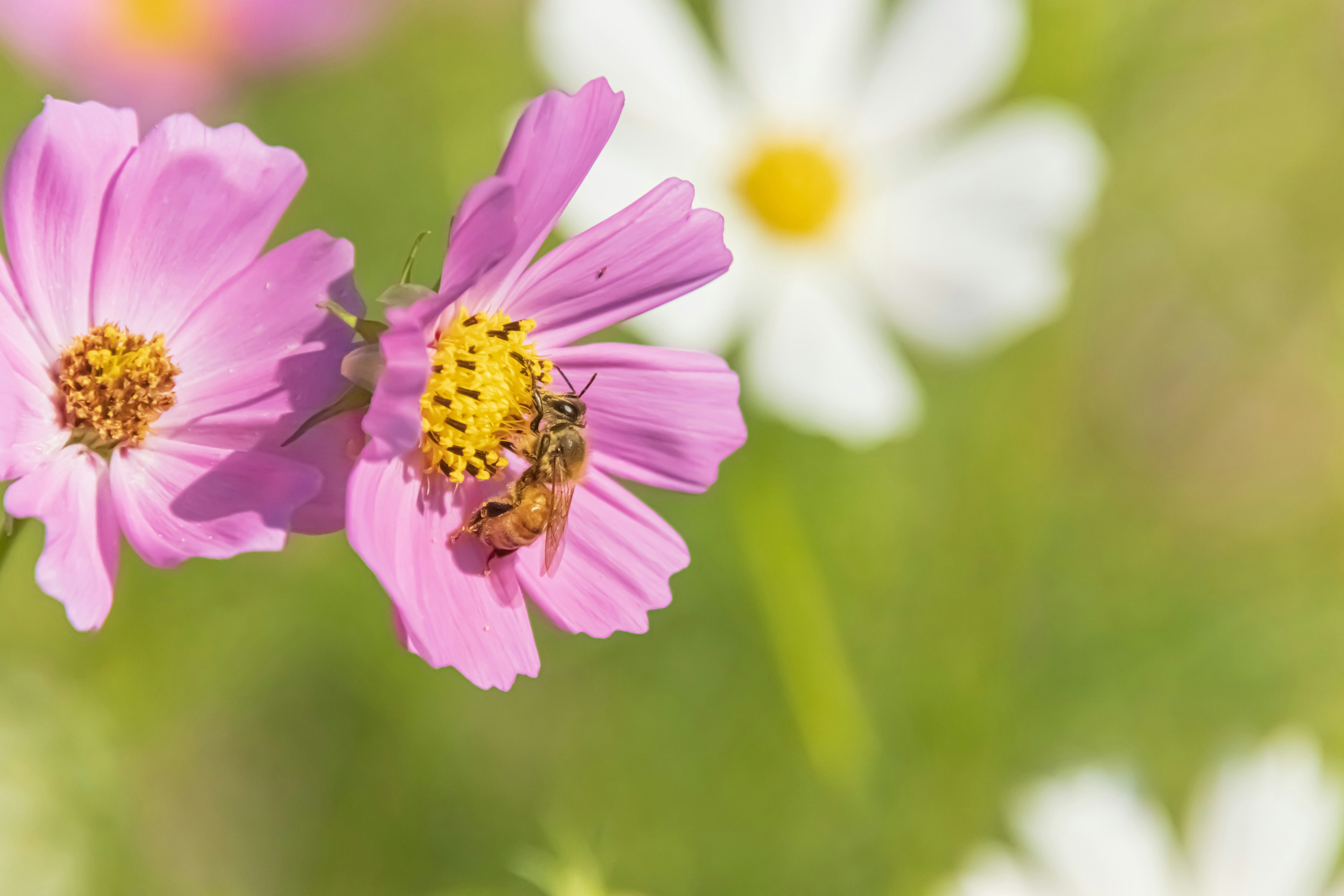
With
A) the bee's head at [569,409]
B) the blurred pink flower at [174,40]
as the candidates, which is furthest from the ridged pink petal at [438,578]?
the blurred pink flower at [174,40]

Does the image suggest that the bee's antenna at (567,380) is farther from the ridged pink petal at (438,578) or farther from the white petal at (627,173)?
the white petal at (627,173)

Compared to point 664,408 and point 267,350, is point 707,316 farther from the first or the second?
point 267,350

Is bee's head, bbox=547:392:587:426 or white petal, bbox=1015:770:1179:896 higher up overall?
bee's head, bbox=547:392:587:426

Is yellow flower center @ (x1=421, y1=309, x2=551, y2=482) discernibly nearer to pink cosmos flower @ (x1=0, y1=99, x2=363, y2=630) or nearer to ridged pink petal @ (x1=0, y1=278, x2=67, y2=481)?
pink cosmos flower @ (x1=0, y1=99, x2=363, y2=630)

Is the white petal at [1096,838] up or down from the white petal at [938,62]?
down

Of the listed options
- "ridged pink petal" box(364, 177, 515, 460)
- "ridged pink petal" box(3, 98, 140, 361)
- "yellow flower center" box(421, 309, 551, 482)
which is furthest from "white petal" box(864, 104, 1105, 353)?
"ridged pink petal" box(3, 98, 140, 361)

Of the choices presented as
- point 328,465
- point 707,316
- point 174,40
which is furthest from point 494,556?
point 174,40
